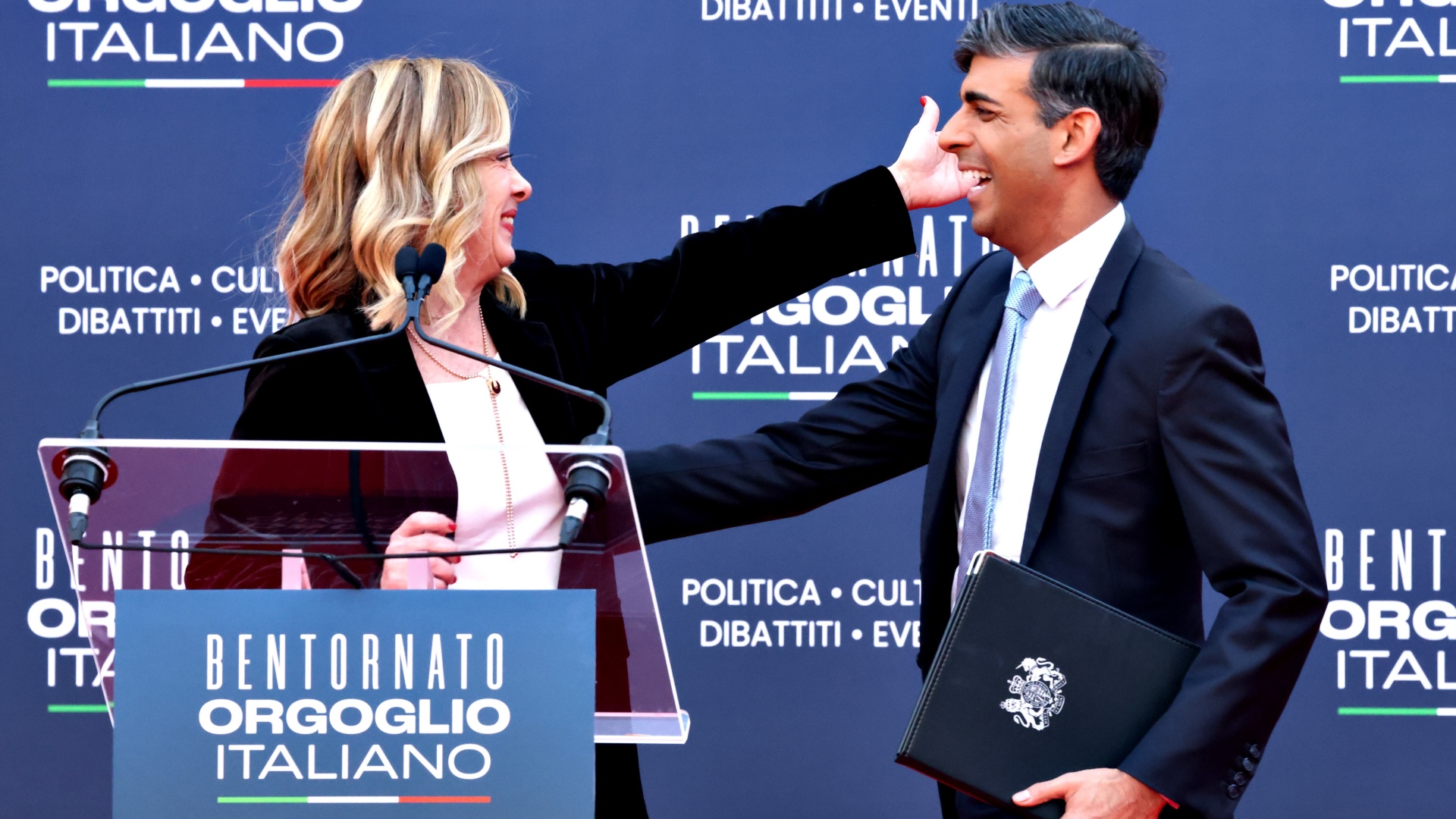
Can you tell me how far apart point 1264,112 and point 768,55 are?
1.07 m

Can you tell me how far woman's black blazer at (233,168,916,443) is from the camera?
1921 mm

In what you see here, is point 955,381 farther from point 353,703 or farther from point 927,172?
point 353,703

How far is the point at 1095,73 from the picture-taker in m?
1.98

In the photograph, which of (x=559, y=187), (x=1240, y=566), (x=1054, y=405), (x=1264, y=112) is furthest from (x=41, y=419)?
(x=1264, y=112)

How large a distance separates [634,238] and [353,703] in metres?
1.88

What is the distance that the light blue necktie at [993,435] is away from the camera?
1876 millimetres

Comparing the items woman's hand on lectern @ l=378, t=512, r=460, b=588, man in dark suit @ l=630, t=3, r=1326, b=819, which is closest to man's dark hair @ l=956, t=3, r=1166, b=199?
man in dark suit @ l=630, t=3, r=1326, b=819

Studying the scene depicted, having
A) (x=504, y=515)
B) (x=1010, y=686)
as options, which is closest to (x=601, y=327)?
(x=504, y=515)

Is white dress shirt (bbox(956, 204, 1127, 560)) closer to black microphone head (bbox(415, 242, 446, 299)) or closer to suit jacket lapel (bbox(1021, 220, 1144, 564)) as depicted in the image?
suit jacket lapel (bbox(1021, 220, 1144, 564))

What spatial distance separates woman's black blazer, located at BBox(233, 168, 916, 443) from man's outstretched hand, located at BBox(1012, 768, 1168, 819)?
2.80 feet

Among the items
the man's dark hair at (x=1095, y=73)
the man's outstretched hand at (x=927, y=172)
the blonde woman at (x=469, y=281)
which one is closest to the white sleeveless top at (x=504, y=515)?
the blonde woman at (x=469, y=281)

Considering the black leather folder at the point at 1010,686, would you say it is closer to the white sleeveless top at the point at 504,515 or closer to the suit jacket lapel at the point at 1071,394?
the suit jacket lapel at the point at 1071,394

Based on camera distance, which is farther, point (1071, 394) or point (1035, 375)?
point (1035, 375)

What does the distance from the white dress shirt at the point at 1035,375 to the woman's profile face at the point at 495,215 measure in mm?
742
